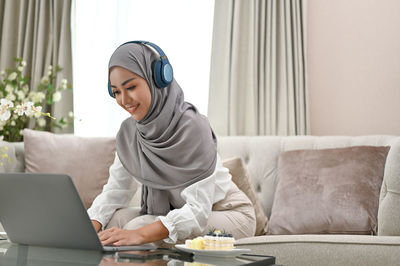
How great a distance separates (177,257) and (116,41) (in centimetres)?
283

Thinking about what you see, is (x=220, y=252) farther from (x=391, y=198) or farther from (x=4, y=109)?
(x=391, y=198)

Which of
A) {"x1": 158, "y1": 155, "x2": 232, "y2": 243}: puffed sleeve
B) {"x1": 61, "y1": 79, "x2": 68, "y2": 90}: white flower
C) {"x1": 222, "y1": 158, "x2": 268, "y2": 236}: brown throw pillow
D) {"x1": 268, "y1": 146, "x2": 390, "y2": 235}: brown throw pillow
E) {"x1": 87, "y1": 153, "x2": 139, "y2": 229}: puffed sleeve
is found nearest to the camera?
{"x1": 158, "y1": 155, "x2": 232, "y2": 243}: puffed sleeve

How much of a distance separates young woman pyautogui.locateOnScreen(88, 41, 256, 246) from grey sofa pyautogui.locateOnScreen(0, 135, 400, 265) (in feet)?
0.69

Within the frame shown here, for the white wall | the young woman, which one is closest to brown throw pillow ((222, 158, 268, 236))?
the young woman

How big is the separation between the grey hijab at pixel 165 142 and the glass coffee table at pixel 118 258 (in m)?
0.63

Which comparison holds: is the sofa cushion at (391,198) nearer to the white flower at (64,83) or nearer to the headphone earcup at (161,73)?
the headphone earcup at (161,73)

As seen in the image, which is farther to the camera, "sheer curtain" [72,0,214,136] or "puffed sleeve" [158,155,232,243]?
"sheer curtain" [72,0,214,136]

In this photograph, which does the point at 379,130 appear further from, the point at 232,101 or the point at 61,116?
the point at 61,116

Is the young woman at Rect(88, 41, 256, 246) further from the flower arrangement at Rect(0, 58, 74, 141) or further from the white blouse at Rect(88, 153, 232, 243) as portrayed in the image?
the flower arrangement at Rect(0, 58, 74, 141)

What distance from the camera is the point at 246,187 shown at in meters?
2.59

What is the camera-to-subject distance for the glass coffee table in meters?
1.25

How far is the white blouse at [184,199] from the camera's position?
1855 millimetres

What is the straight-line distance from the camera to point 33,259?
131 centimetres

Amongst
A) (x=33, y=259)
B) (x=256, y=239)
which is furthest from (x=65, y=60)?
(x=33, y=259)
